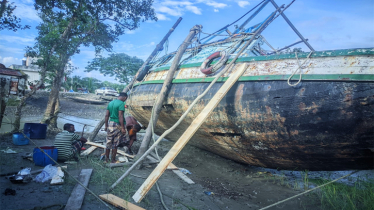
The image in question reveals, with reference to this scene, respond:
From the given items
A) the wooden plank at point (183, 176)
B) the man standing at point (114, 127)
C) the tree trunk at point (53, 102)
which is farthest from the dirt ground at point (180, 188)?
the tree trunk at point (53, 102)

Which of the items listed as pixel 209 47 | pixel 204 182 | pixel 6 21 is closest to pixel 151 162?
pixel 204 182

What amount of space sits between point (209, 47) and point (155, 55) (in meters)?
3.13

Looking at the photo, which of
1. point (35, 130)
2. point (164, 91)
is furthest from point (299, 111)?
point (35, 130)

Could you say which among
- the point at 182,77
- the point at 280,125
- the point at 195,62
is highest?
the point at 195,62

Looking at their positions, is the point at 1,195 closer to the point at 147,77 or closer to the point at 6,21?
the point at 147,77

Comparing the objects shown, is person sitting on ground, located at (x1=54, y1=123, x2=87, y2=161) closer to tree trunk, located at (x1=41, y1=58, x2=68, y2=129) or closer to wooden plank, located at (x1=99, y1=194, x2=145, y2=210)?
wooden plank, located at (x1=99, y1=194, x2=145, y2=210)

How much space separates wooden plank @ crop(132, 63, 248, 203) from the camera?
302 cm

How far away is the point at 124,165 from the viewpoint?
4.73m

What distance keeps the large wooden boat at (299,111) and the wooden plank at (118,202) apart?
2.16 metres

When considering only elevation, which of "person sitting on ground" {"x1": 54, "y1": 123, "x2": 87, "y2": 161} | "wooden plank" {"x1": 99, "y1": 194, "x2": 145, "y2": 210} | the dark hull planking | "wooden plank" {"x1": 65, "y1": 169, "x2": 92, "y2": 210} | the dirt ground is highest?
the dark hull planking

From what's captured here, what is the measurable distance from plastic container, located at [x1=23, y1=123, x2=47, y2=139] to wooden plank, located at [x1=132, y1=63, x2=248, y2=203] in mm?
5625

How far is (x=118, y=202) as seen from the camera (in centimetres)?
290

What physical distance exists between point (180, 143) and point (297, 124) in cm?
174

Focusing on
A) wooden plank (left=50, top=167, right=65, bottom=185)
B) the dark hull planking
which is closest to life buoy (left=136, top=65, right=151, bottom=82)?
the dark hull planking
